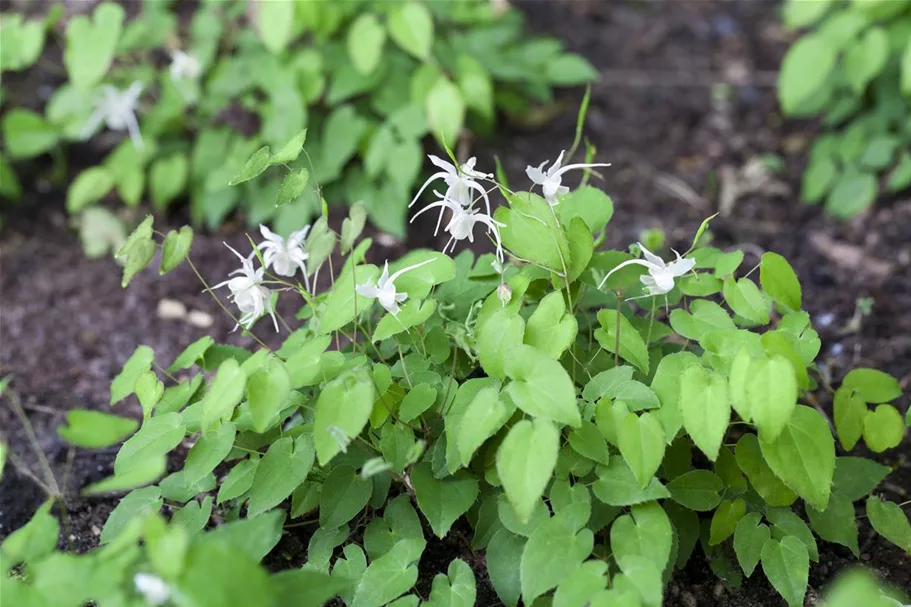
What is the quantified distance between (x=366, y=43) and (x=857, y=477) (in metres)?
1.74

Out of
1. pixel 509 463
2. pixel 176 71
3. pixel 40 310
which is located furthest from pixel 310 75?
pixel 509 463

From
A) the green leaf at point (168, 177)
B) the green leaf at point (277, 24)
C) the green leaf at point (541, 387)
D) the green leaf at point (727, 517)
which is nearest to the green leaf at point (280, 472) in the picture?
the green leaf at point (541, 387)

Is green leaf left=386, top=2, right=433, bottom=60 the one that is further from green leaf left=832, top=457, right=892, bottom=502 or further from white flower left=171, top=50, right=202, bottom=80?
green leaf left=832, top=457, right=892, bottom=502

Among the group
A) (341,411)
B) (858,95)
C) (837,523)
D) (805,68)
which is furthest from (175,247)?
(858,95)

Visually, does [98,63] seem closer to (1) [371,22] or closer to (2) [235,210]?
(2) [235,210]

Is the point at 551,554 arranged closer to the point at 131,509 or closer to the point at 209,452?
the point at 209,452

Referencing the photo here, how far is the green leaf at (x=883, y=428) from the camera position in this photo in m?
1.50

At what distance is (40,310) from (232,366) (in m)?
1.52

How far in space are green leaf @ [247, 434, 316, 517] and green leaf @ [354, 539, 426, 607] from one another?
19 cm

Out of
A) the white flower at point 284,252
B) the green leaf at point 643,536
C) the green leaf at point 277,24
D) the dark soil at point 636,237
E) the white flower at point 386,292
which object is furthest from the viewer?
the green leaf at point 277,24

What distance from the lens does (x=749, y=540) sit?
1.42 metres

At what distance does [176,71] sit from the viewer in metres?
2.59

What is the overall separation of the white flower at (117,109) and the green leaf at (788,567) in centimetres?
218

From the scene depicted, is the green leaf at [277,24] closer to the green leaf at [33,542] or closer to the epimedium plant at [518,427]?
the epimedium plant at [518,427]
